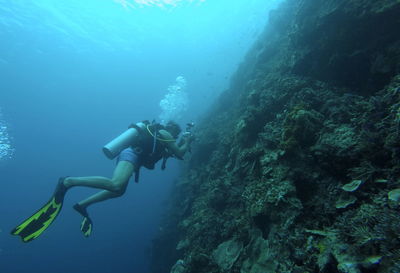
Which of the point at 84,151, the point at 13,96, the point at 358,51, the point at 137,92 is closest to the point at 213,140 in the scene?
the point at 358,51

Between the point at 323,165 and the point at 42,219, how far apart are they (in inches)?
238

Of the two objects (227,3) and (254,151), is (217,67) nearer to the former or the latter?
(227,3)

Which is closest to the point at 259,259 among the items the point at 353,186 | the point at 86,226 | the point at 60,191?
the point at 353,186

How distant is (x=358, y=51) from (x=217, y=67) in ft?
162

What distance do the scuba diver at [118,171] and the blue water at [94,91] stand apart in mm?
17796


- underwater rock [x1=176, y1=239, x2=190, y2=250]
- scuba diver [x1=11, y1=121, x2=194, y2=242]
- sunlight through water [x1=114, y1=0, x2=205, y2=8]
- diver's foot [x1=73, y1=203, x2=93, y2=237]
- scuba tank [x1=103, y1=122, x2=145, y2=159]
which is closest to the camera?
scuba diver [x1=11, y1=121, x2=194, y2=242]

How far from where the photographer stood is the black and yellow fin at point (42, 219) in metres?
5.06

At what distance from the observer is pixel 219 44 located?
4994 cm

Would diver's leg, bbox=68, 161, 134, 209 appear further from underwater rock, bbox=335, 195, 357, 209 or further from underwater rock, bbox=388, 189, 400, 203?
underwater rock, bbox=388, 189, 400, 203

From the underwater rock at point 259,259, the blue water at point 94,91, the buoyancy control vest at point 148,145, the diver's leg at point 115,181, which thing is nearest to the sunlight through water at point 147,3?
the blue water at point 94,91

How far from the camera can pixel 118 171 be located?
5.44 metres

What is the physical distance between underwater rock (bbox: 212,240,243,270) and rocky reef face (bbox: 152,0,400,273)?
3cm

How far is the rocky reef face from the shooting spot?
276 centimetres

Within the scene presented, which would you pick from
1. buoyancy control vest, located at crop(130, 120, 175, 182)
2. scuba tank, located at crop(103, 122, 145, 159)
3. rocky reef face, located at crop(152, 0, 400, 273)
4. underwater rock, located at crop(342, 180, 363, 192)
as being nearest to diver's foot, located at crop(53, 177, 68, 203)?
scuba tank, located at crop(103, 122, 145, 159)
